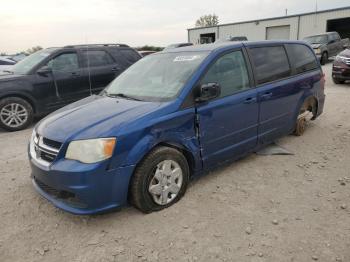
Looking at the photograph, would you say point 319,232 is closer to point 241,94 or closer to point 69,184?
point 241,94

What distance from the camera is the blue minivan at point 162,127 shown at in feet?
9.72

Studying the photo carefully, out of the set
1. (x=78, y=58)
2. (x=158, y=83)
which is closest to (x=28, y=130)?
(x=78, y=58)

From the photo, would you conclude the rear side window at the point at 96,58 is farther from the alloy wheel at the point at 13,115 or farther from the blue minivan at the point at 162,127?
the blue minivan at the point at 162,127

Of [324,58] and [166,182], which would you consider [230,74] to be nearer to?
[166,182]

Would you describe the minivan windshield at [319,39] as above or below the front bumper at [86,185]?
above

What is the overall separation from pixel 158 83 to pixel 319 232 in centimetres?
226

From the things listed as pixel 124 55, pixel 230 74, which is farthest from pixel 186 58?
pixel 124 55

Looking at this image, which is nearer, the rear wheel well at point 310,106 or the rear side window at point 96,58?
the rear wheel well at point 310,106

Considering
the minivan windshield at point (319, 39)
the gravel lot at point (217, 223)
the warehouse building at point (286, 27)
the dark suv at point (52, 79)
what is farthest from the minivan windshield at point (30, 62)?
the warehouse building at point (286, 27)

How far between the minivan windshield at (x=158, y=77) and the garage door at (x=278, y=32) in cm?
3119

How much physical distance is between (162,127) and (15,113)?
4728mm

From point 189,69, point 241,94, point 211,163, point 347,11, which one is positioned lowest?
point 211,163

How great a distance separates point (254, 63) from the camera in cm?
427

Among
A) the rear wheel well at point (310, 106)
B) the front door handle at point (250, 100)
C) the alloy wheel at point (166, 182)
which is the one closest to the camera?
the alloy wheel at point (166, 182)
